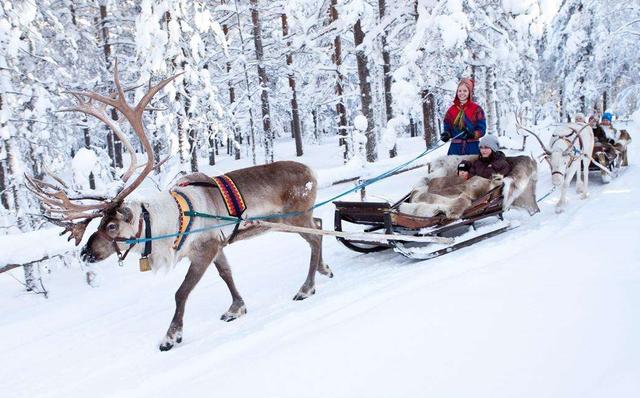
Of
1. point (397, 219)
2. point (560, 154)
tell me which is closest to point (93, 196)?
point (397, 219)

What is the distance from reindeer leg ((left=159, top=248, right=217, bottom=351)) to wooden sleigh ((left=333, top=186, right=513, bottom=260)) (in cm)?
198

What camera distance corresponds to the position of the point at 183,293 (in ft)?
14.8

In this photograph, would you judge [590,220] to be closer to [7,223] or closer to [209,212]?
[209,212]

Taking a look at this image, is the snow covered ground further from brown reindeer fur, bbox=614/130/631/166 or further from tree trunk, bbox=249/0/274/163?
tree trunk, bbox=249/0/274/163

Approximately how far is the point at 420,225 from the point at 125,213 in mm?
3444

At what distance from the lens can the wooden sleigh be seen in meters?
5.79

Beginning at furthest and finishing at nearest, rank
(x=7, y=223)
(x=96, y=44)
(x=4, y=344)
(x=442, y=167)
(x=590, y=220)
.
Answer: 1. (x=96, y=44)
2. (x=7, y=223)
3. (x=442, y=167)
4. (x=590, y=220)
5. (x=4, y=344)

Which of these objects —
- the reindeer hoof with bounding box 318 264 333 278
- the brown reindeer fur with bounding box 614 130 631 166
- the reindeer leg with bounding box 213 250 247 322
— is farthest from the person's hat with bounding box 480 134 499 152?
the brown reindeer fur with bounding box 614 130 631 166

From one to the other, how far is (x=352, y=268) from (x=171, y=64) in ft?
38.8

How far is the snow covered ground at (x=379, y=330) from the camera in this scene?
2.74 meters

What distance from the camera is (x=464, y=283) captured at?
13.8 ft

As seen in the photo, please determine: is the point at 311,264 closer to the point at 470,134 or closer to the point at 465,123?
the point at 470,134

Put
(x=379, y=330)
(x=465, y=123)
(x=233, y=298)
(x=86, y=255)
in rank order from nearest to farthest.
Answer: (x=379, y=330) → (x=86, y=255) → (x=233, y=298) → (x=465, y=123)

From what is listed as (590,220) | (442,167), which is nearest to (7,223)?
(442,167)
